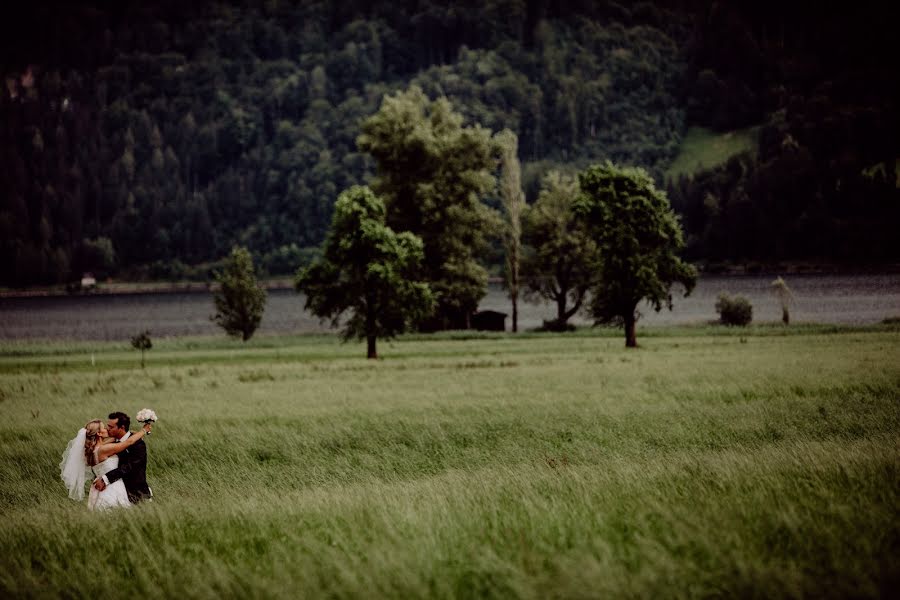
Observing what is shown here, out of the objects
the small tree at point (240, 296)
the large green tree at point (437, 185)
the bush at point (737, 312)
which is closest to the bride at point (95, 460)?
the large green tree at point (437, 185)

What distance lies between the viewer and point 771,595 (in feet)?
20.2

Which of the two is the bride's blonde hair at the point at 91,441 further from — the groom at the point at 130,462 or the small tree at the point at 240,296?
the small tree at the point at 240,296

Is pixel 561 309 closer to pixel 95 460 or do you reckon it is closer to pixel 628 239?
pixel 628 239

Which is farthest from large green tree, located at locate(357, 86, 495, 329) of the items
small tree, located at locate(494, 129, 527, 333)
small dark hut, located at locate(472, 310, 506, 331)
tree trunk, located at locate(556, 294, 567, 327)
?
tree trunk, located at locate(556, 294, 567, 327)

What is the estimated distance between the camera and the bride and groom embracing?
41.2 feet

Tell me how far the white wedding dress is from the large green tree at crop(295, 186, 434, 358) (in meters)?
33.2

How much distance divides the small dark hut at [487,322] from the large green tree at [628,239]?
30.0m

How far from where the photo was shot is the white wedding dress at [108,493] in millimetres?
12305

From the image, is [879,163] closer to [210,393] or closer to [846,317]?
[846,317]

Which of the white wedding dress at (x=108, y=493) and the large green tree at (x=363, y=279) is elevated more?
the large green tree at (x=363, y=279)

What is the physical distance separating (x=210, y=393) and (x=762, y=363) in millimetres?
23421

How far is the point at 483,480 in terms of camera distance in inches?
499

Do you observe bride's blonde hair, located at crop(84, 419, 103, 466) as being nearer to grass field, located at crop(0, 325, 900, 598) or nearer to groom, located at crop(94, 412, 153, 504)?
groom, located at crop(94, 412, 153, 504)

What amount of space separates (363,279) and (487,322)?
37.1 metres
